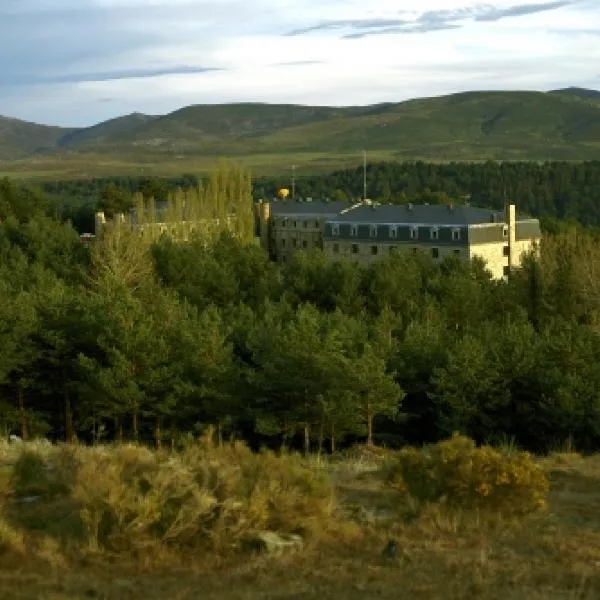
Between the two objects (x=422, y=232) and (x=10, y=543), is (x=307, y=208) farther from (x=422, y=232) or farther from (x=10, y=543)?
(x=10, y=543)

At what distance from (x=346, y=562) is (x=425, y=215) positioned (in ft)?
204

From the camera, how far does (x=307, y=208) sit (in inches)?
3302

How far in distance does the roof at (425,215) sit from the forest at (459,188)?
17.1m

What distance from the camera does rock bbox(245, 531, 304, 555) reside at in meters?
9.21

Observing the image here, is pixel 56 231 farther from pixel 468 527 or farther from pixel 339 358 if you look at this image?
pixel 468 527

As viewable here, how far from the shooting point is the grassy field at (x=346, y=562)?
8133mm

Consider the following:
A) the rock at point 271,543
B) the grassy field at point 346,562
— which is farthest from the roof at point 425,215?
the rock at point 271,543

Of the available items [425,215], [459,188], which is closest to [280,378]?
[425,215]

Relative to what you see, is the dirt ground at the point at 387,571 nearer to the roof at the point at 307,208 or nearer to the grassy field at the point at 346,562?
the grassy field at the point at 346,562

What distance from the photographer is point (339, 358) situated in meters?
24.6

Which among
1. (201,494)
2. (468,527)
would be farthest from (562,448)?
(201,494)

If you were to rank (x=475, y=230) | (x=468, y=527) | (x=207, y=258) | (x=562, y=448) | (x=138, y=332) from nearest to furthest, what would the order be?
1. (x=468, y=527)
2. (x=562, y=448)
3. (x=138, y=332)
4. (x=207, y=258)
5. (x=475, y=230)

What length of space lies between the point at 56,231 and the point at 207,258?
1407cm

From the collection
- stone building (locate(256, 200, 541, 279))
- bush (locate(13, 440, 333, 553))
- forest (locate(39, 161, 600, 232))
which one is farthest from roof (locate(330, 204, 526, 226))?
bush (locate(13, 440, 333, 553))
